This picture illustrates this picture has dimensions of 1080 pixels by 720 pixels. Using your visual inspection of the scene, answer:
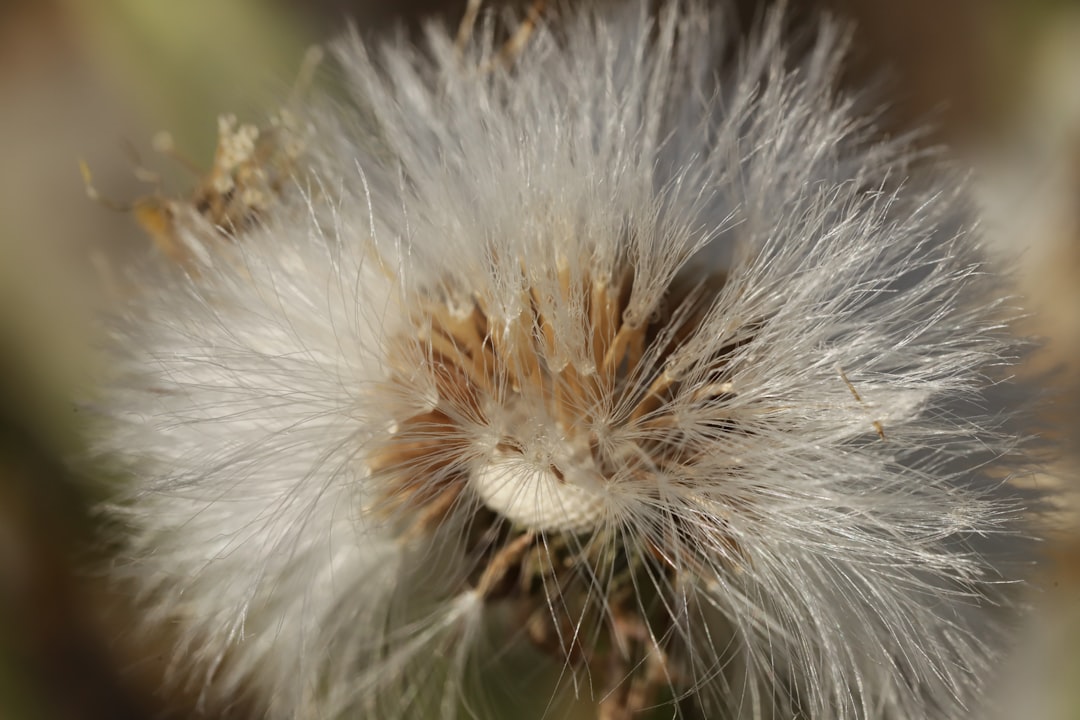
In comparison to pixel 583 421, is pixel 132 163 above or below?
above

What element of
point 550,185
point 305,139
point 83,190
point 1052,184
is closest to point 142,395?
point 305,139

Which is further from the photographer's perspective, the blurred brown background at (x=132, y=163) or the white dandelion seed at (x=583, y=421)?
the blurred brown background at (x=132, y=163)

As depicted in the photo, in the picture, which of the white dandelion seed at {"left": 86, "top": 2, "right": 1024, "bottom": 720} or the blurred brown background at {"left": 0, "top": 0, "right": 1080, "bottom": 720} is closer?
the white dandelion seed at {"left": 86, "top": 2, "right": 1024, "bottom": 720}

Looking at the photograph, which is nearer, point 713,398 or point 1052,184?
point 713,398

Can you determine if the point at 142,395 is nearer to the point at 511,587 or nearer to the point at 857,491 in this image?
the point at 511,587
